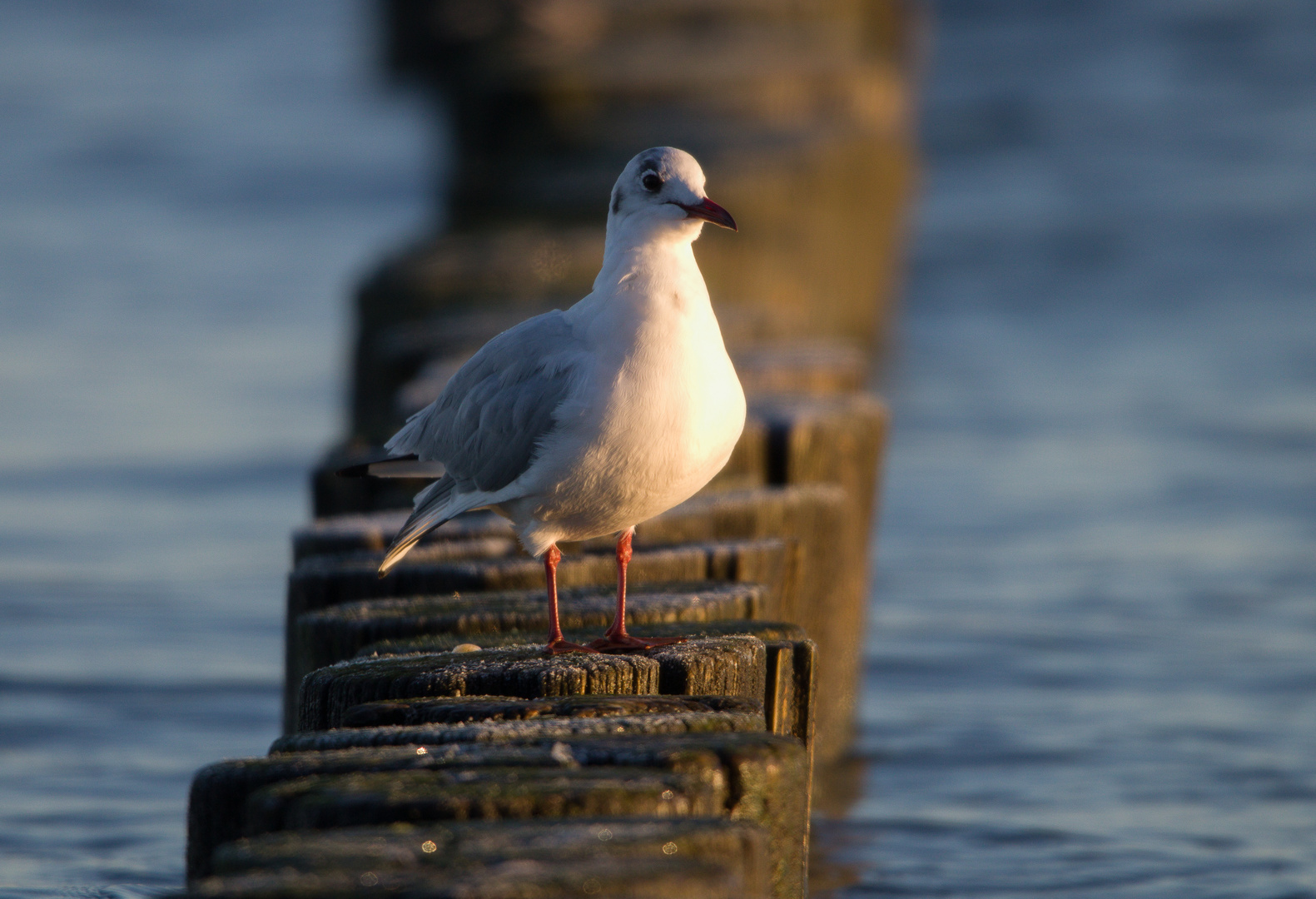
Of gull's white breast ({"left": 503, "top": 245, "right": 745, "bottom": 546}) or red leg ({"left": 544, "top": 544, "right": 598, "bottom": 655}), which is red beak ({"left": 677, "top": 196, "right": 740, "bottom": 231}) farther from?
red leg ({"left": 544, "top": 544, "right": 598, "bottom": 655})

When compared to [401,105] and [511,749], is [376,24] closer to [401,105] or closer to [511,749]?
[401,105]

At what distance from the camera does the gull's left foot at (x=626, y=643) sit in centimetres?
283

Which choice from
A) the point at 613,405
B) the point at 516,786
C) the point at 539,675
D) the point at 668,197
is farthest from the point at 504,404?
the point at 516,786

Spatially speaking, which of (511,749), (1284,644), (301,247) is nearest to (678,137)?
(1284,644)

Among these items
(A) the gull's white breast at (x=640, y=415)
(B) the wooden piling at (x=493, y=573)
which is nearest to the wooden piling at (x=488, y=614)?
(B) the wooden piling at (x=493, y=573)

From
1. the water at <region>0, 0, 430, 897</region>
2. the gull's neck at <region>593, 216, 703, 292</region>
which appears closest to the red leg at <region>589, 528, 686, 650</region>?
the gull's neck at <region>593, 216, 703, 292</region>

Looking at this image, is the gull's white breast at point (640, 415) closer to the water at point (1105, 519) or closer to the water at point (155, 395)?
the water at point (1105, 519)

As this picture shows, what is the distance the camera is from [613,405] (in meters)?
2.88

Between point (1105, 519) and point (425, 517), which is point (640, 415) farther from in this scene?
point (1105, 519)

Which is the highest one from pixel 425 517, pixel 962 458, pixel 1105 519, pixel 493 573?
pixel 962 458

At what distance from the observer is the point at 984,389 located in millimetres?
10531

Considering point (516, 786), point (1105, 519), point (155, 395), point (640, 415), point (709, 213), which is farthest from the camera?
point (155, 395)

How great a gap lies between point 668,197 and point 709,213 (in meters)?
0.10

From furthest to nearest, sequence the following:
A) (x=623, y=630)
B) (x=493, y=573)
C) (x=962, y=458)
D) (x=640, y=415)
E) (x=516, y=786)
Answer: (x=962, y=458) < (x=493, y=573) < (x=623, y=630) < (x=640, y=415) < (x=516, y=786)
